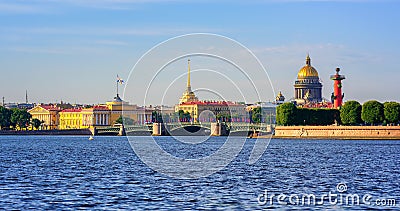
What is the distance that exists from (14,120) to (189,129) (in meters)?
29.3

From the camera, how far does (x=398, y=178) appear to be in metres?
29.5

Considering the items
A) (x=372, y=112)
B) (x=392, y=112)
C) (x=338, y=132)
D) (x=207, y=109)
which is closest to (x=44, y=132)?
(x=207, y=109)

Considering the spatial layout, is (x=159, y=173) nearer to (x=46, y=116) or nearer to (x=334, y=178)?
(x=334, y=178)

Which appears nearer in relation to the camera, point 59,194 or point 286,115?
point 59,194

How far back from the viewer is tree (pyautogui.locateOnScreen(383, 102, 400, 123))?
262 feet

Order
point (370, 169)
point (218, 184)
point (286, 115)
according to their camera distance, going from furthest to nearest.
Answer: point (286, 115) → point (370, 169) → point (218, 184)

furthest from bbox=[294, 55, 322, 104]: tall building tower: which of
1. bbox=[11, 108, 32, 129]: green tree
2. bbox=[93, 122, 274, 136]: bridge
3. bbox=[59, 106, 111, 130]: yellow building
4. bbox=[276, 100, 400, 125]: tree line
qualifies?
bbox=[276, 100, 400, 125]: tree line

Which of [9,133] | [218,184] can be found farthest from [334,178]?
[9,133]

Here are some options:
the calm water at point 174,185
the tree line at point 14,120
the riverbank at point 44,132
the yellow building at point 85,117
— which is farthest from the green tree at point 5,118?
the calm water at point 174,185

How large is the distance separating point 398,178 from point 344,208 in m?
8.49

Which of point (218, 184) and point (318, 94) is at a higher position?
point (318, 94)

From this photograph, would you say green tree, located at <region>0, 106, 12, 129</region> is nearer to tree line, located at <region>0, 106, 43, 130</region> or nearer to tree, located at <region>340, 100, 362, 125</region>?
tree line, located at <region>0, 106, 43, 130</region>

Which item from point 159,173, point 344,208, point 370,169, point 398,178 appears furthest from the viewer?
point 370,169

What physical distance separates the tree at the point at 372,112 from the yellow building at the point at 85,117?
67.9 metres
